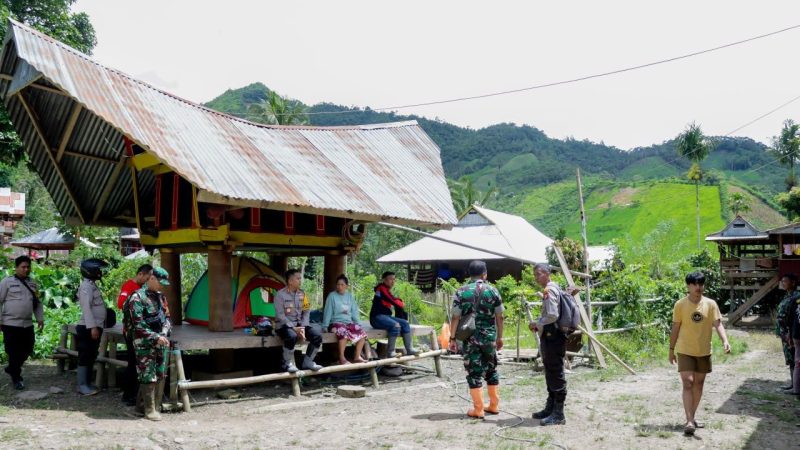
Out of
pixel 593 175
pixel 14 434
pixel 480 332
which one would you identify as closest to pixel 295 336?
pixel 480 332

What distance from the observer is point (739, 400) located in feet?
29.1

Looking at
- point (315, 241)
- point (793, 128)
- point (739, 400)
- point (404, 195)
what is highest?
point (793, 128)

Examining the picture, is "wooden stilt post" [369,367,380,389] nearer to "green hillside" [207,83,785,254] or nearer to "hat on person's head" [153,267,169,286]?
"hat on person's head" [153,267,169,286]

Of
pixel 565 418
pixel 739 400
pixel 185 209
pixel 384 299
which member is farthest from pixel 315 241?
pixel 739 400

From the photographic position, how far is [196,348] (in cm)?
842

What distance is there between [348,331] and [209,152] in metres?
3.42

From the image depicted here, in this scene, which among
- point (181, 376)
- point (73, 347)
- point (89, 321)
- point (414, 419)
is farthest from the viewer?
point (73, 347)

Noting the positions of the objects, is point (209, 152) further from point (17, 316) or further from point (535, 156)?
point (535, 156)

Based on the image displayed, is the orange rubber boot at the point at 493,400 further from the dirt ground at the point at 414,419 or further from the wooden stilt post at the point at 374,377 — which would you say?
the wooden stilt post at the point at 374,377

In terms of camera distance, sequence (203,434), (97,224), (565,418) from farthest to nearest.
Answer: (97,224), (565,418), (203,434)

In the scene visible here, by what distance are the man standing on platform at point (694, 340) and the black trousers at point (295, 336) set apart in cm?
486

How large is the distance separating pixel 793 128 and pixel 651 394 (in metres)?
55.0

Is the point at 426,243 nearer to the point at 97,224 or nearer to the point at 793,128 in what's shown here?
the point at 97,224

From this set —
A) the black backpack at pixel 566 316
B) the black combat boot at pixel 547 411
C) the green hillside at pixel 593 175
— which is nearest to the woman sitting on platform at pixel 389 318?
the black combat boot at pixel 547 411
